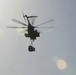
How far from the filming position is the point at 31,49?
2922 cm

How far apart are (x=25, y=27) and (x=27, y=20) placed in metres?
2.00

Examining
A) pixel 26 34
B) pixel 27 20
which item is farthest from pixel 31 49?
pixel 27 20

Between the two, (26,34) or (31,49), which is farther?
(26,34)

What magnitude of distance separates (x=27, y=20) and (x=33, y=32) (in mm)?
3213

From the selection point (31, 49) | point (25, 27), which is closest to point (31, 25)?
point (25, 27)

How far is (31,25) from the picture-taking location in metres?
31.2

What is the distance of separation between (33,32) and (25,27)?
229 cm

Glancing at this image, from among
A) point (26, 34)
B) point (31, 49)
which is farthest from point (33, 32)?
point (31, 49)

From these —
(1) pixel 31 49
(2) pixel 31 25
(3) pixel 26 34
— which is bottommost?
(1) pixel 31 49

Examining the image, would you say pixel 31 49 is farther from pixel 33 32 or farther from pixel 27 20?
pixel 27 20

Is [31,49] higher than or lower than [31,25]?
lower

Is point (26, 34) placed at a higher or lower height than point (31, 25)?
lower

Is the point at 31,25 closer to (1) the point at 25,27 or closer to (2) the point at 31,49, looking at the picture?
(1) the point at 25,27

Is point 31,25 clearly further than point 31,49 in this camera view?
Yes
